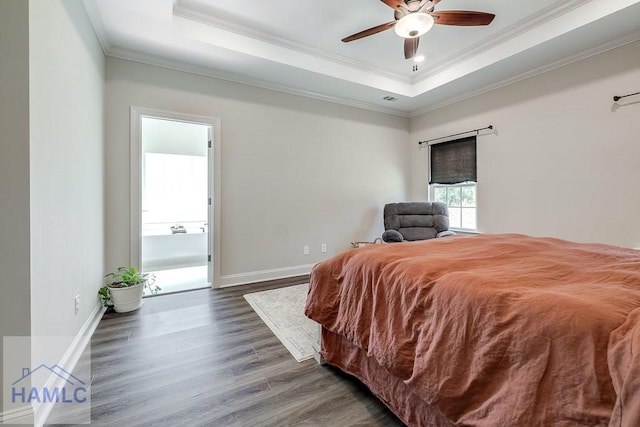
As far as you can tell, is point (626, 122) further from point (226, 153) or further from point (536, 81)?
point (226, 153)

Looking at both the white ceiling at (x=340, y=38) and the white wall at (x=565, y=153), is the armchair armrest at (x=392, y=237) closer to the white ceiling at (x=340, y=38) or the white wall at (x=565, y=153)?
the white wall at (x=565, y=153)

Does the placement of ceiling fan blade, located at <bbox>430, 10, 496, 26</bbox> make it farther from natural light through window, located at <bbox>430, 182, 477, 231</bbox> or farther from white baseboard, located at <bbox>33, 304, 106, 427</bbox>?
white baseboard, located at <bbox>33, 304, 106, 427</bbox>

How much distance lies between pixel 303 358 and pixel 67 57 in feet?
8.36

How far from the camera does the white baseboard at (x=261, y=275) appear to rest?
358cm

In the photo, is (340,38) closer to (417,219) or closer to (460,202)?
(417,219)

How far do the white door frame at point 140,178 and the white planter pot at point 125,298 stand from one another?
1.42ft

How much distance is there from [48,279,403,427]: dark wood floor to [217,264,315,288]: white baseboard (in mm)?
1011

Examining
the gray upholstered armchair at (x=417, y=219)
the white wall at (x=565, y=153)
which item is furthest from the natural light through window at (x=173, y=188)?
the white wall at (x=565, y=153)

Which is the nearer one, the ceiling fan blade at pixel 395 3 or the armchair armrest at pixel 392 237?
the ceiling fan blade at pixel 395 3

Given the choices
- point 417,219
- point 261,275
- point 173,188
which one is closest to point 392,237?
point 417,219

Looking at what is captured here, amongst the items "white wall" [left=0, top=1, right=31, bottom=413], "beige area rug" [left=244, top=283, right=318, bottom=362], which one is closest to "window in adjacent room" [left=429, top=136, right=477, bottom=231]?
"beige area rug" [left=244, top=283, right=318, bottom=362]

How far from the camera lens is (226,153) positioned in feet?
11.6

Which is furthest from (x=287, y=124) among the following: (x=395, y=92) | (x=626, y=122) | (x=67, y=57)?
(x=626, y=122)

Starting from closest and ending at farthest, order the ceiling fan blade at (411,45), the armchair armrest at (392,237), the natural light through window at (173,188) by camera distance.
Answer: the ceiling fan blade at (411,45), the armchair armrest at (392,237), the natural light through window at (173,188)
